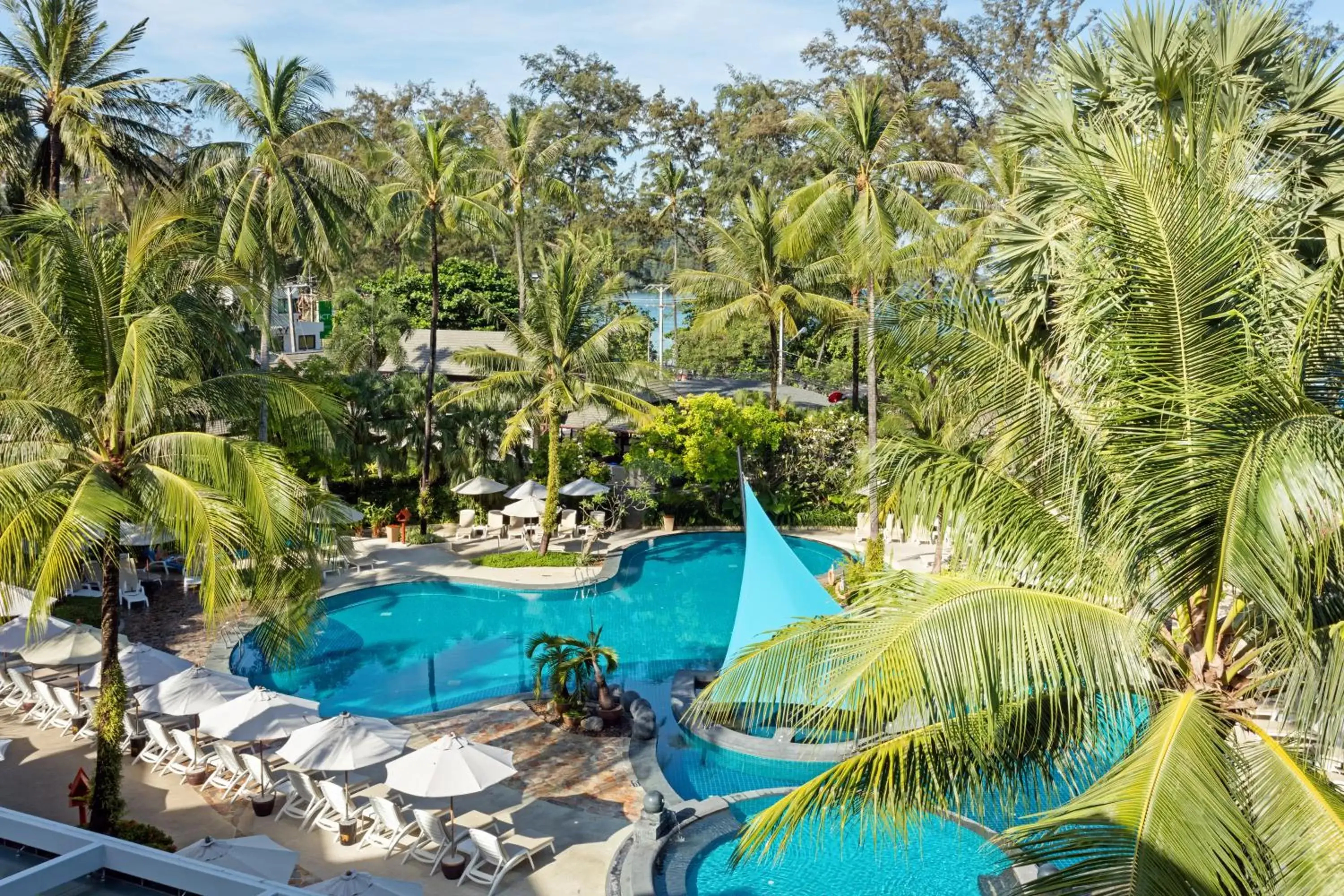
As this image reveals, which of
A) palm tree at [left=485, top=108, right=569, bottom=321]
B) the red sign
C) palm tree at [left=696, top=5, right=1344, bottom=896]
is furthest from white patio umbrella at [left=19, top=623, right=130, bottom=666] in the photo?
palm tree at [left=485, top=108, right=569, bottom=321]

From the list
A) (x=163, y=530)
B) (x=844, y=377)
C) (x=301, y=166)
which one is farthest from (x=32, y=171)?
(x=844, y=377)

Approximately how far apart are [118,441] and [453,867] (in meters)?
5.45

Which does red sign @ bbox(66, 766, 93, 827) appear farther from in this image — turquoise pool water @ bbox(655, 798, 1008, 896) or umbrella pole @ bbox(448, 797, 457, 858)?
turquoise pool water @ bbox(655, 798, 1008, 896)

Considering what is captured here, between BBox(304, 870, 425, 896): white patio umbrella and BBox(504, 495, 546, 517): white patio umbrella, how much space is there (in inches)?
601

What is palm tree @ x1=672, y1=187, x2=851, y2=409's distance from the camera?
2902 cm

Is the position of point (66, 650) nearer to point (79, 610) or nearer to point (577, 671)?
point (79, 610)

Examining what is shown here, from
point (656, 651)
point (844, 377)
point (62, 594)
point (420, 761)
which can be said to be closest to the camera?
point (62, 594)

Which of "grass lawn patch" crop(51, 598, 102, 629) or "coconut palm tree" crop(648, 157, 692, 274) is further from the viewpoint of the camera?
"coconut palm tree" crop(648, 157, 692, 274)

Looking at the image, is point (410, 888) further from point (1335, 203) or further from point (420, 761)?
point (1335, 203)

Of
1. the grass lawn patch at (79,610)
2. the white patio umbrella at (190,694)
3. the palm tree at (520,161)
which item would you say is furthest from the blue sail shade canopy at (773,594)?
the palm tree at (520,161)

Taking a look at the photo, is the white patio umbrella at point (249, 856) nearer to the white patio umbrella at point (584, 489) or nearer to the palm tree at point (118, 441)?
the palm tree at point (118, 441)

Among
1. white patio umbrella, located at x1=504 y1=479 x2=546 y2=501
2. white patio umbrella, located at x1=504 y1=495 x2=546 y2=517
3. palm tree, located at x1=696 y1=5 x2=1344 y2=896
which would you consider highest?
palm tree, located at x1=696 y1=5 x2=1344 y2=896

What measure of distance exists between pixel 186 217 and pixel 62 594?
3.85 metres

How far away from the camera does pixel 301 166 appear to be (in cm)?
2173
